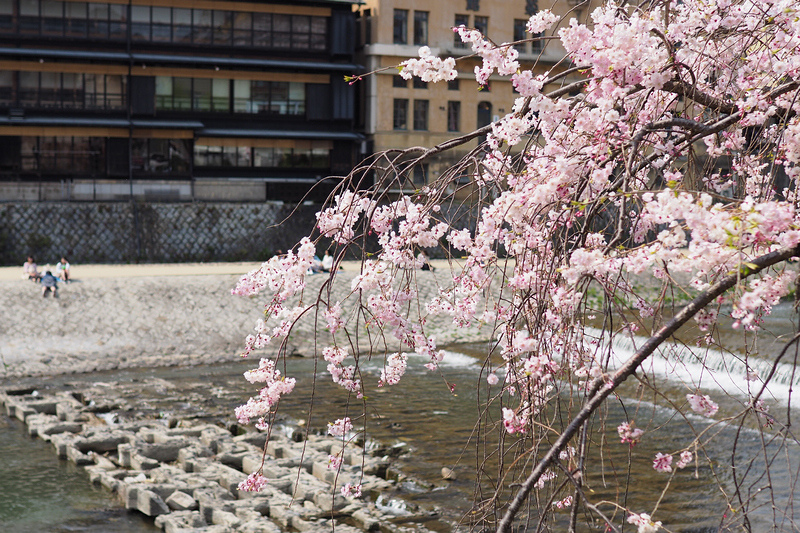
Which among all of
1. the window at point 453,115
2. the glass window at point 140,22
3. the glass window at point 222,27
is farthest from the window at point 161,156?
the window at point 453,115

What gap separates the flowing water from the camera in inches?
403

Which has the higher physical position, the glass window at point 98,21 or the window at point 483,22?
the window at point 483,22

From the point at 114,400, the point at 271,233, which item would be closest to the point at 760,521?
the point at 114,400

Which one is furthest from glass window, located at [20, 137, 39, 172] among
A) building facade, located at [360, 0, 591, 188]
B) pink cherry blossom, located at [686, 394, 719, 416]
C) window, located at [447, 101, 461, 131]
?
pink cherry blossom, located at [686, 394, 719, 416]

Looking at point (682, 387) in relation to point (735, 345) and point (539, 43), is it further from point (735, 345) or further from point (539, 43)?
point (539, 43)

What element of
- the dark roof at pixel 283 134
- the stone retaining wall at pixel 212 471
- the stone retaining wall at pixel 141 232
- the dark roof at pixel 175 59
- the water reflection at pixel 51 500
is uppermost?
the dark roof at pixel 175 59

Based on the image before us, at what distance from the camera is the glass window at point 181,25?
33.6 metres

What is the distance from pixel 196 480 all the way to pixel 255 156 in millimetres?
25326

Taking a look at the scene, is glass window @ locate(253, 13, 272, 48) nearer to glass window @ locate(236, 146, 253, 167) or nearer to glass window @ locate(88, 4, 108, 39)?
glass window @ locate(236, 146, 253, 167)

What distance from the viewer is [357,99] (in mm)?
37188

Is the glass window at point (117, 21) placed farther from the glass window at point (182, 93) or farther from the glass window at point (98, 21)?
the glass window at point (182, 93)

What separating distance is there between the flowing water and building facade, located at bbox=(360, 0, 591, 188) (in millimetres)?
17997

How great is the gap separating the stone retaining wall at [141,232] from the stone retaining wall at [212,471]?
Result: 14.3 meters

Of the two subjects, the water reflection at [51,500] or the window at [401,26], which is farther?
the window at [401,26]
